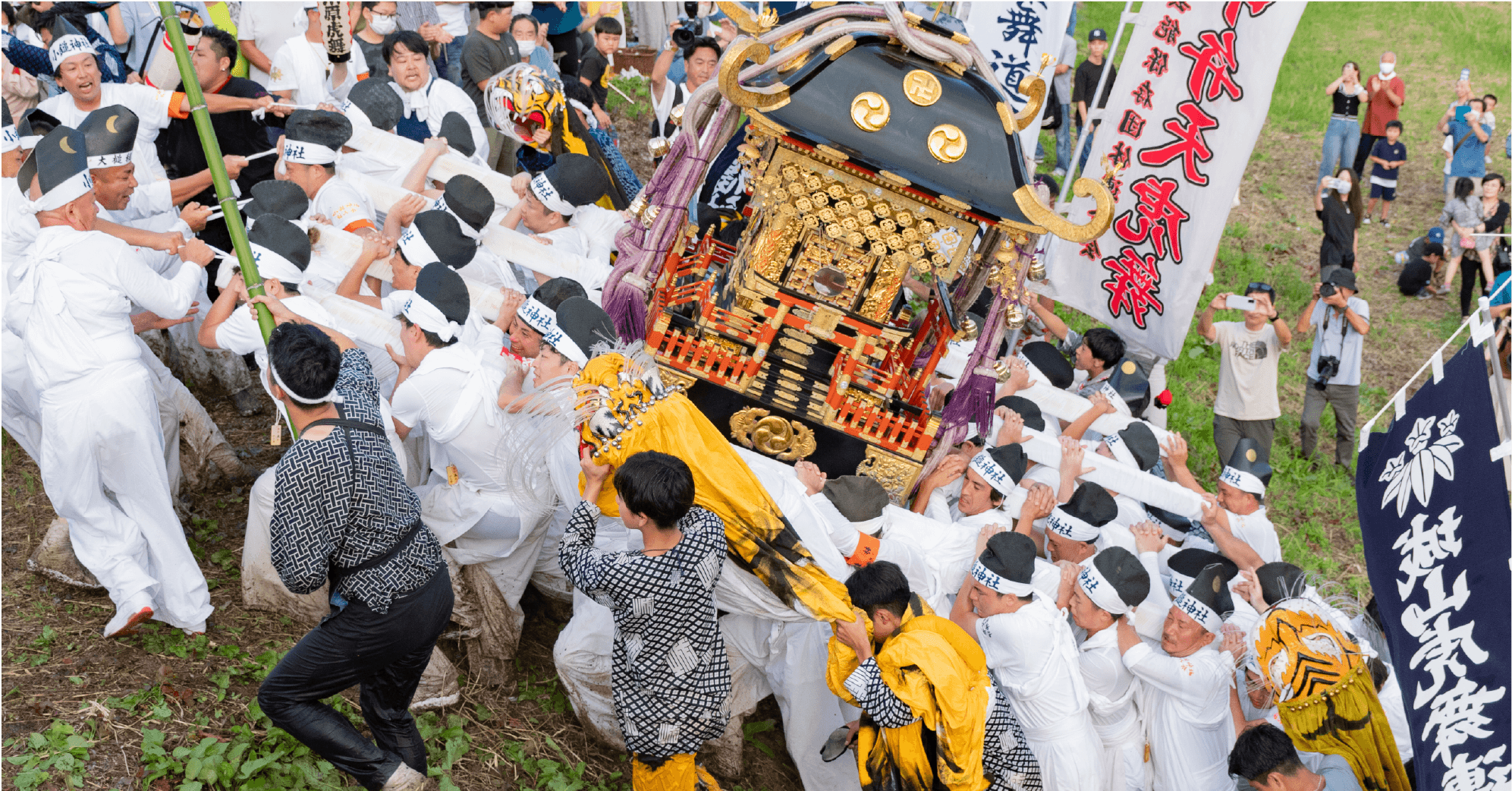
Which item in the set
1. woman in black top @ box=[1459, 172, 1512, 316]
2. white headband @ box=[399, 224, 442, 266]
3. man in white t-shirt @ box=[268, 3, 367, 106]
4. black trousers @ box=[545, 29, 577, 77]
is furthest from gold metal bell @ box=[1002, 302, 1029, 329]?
woman in black top @ box=[1459, 172, 1512, 316]

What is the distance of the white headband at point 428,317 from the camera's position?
528 centimetres

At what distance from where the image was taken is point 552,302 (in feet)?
18.4

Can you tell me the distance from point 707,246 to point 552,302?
7.78ft

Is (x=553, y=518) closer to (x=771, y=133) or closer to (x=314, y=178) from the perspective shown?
(x=771, y=133)

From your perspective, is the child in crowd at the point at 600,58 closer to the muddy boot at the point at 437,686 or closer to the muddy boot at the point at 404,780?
the muddy boot at the point at 437,686

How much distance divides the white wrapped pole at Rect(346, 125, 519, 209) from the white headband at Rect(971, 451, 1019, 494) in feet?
11.6

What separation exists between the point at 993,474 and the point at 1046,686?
4.63 feet

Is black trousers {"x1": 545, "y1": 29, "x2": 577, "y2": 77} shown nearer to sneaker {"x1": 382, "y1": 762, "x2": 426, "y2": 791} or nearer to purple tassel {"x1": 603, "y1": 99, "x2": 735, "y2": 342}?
purple tassel {"x1": 603, "y1": 99, "x2": 735, "y2": 342}

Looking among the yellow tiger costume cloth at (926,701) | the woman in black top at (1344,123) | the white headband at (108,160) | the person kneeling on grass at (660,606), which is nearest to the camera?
the person kneeling on grass at (660,606)

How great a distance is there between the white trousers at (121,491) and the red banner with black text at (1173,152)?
17.8 feet

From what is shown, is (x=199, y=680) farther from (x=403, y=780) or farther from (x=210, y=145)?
(x=210, y=145)

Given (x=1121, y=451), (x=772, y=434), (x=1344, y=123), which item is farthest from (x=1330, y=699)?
(x=1344, y=123)

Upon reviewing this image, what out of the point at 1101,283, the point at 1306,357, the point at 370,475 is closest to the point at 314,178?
the point at 370,475

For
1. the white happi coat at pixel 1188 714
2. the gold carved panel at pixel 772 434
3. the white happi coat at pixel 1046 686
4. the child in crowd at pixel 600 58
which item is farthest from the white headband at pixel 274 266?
the child in crowd at pixel 600 58
